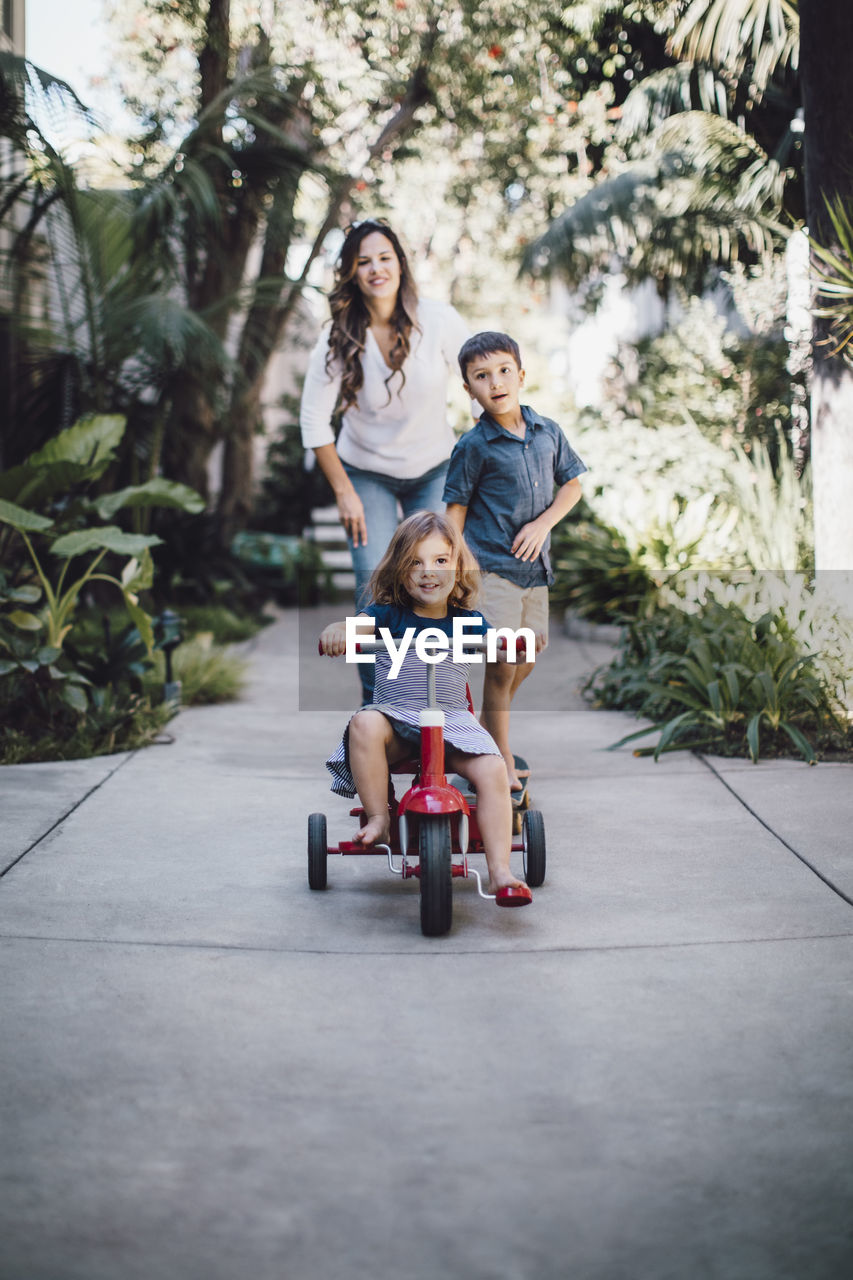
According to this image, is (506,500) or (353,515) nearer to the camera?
(506,500)

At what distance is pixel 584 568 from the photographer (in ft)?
Result: 32.0

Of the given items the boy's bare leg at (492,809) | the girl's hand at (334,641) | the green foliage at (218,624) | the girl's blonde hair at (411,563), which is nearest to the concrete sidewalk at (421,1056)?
the boy's bare leg at (492,809)

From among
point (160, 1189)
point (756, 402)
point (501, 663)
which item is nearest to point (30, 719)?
point (501, 663)

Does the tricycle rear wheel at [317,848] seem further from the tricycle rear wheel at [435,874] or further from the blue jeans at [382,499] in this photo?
the blue jeans at [382,499]

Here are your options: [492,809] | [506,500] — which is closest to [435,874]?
[492,809]

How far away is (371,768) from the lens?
11.7 feet

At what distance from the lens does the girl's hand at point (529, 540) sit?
4355mm

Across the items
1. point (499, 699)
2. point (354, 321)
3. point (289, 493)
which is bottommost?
point (499, 699)

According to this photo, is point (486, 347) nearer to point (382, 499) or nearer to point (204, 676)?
point (382, 499)

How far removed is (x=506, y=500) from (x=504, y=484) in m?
0.06

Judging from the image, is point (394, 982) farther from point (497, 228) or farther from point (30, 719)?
point (497, 228)

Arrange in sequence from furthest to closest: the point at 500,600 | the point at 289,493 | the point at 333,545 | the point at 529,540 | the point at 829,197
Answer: the point at 289,493
the point at 333,545
the point at 829,197
the point at 500,600
the point at 529,540

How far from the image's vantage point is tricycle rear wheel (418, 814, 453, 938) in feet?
10.5

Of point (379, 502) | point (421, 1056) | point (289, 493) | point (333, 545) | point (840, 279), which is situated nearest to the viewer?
point (421, 1056)
